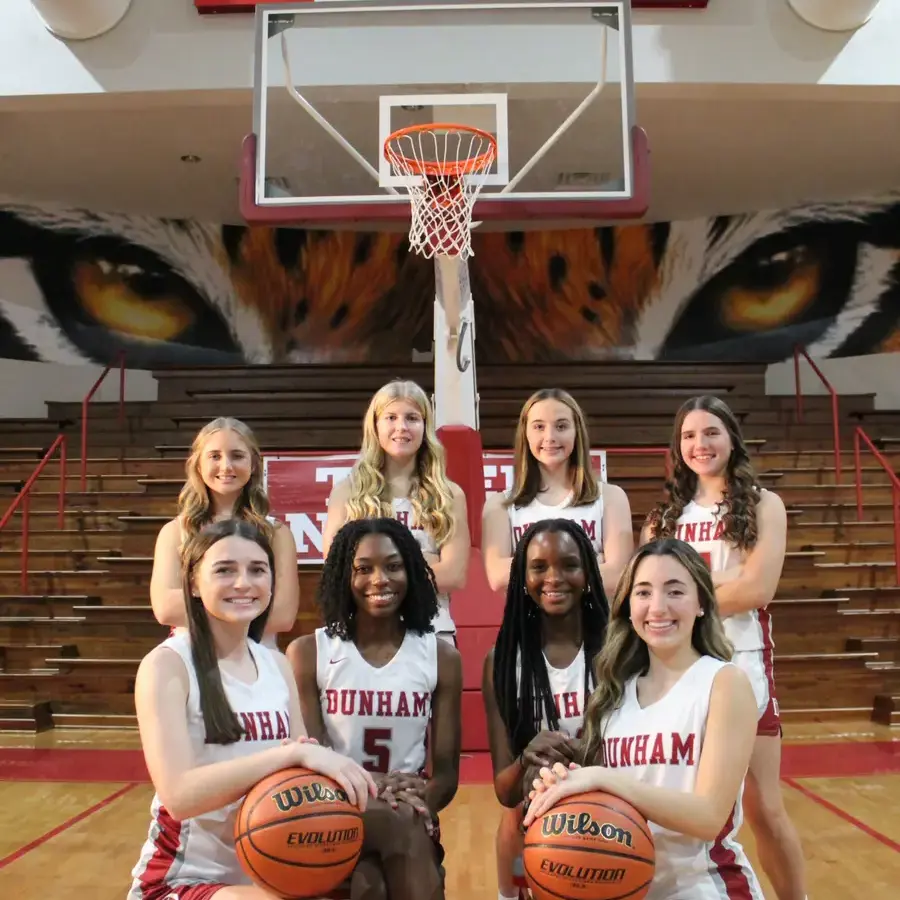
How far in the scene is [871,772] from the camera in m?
4.42

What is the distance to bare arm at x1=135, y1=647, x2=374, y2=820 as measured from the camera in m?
1.71

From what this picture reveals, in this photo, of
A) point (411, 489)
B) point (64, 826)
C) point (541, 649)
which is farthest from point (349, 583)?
point (64, 826)

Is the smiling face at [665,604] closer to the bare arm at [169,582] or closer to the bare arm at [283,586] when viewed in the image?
the bare arm at [283,586]

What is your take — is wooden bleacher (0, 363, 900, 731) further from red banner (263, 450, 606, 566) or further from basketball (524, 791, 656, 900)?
basketball (524, 791, 656, 900)

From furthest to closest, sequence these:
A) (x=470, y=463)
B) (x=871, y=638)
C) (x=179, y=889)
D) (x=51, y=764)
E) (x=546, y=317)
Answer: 1. (x=546, y=317)
2. (x=871, y=638)
3. (x=470, y=463)
4. (x=51, y=764)
5. (x=179, y=889)

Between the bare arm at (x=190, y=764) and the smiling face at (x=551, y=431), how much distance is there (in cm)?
126

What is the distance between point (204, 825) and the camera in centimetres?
185

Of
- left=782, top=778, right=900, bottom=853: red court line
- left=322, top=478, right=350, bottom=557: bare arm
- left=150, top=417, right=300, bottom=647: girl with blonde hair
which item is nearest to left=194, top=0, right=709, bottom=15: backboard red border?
left=150, top=417, right=300, bottom=647: girl with blonde hair

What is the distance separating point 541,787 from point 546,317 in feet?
31.3

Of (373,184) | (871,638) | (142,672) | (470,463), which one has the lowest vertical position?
(871,638)

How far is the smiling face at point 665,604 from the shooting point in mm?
1847

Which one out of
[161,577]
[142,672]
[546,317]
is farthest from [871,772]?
[546,317]

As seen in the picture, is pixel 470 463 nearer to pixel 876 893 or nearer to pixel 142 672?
pixel 876 893

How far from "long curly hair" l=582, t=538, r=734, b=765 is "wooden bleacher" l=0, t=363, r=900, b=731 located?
9.08 ft
